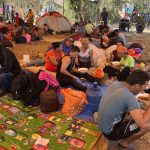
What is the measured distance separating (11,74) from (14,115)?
1.11 meters

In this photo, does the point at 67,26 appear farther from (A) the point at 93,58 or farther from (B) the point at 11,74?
(B) the point at 11,74

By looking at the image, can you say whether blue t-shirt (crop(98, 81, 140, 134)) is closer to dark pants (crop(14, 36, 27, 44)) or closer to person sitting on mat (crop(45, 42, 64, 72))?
person sitting on mat (crop(45, 42, 64, 72))

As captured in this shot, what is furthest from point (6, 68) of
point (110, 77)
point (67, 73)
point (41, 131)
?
point (110, 77)

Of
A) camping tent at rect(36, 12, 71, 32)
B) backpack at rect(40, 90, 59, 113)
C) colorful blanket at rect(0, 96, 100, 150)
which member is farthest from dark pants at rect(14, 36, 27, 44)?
backpack at rect(40, 90, 59, 113)

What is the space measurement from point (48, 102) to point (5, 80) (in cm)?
119

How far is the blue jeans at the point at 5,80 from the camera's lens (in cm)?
495

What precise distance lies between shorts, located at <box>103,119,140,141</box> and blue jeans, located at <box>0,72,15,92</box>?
2.51 meters

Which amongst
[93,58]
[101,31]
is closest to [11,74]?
[93,58]

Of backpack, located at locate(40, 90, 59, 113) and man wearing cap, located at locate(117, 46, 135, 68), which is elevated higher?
man wearing cap, located at locate(117, 46, 135, 68)

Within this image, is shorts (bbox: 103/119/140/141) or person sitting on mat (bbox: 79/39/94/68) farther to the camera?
person sitting on mat (bbox: 79/39/94/68)

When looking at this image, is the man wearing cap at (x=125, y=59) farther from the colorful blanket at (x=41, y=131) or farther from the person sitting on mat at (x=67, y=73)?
the colorful blanket at (x=41, y=131)

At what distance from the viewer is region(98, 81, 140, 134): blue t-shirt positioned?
286 cm

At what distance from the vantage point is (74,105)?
421cm

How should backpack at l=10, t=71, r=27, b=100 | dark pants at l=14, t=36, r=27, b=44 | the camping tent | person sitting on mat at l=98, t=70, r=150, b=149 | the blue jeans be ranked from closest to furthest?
person sitting on mat at l=98, t=70, r=150, b=149, backpack at l=10, t=71, r=27, b=100, the blue jeans, dark pants at l=14, t=36, r=27, b=44, the camping tent
